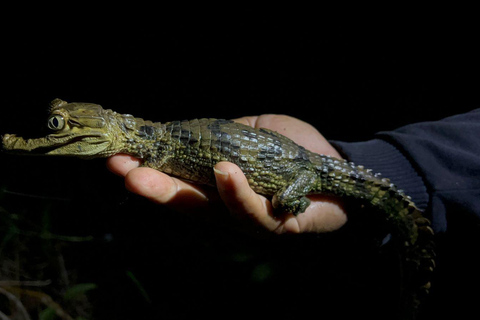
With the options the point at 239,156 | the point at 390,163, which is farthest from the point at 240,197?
the point at 390,163

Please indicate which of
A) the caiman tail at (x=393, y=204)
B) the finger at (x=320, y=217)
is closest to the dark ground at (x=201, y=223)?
the finger at (x=320, y=217)

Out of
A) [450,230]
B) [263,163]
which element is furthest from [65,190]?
[450,230]

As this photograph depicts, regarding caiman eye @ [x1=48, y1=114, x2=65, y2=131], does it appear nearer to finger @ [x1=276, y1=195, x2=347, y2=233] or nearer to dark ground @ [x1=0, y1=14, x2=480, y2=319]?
dark ground @ [x1=0, y1=14, x2=480, y2=319]

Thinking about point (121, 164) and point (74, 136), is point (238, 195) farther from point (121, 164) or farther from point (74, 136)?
point (74, 136)

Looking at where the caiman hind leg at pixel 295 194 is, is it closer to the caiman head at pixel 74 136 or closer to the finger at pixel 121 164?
the finger at pixel 121 164

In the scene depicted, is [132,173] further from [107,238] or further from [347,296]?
[347,296]

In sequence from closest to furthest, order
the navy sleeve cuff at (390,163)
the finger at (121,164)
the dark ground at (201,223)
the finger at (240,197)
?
the finger at (240,197) < the finger at (121,164) < the navy sleeve cuff at (390,163) < the dark ground at (201,223)

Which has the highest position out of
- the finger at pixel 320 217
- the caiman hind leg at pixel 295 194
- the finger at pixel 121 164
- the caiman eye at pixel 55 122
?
the caiman eye at pixel 55 122
